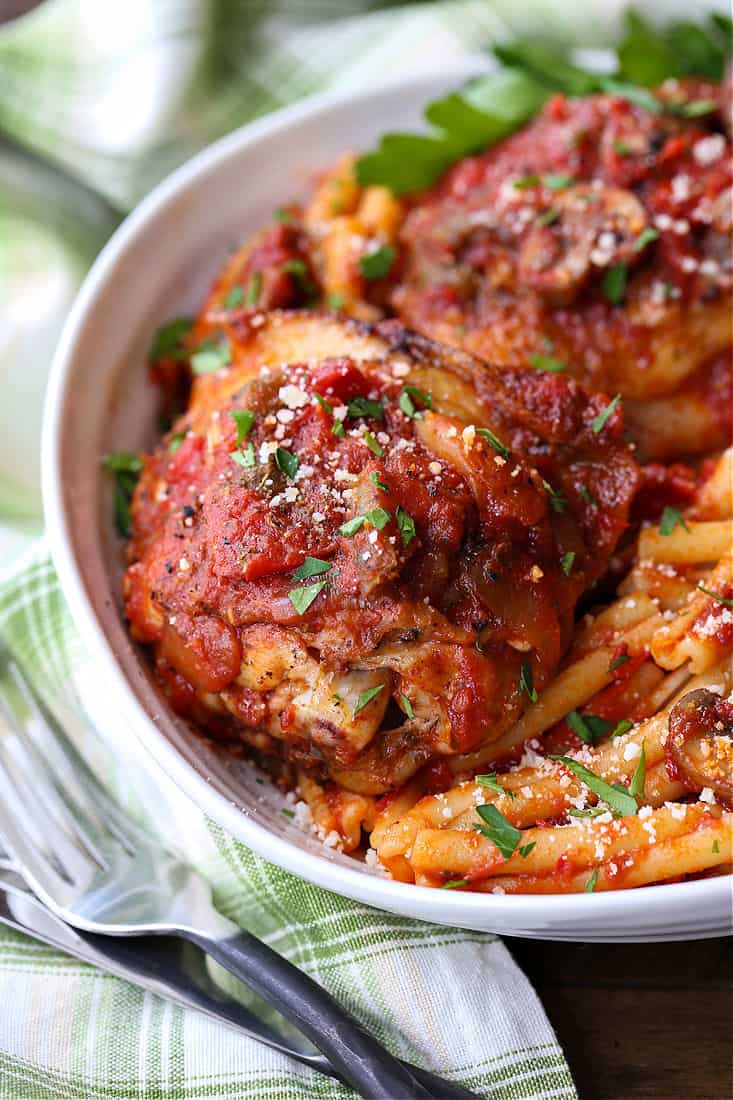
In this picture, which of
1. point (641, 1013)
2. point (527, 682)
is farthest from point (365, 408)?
point (641, 1013)

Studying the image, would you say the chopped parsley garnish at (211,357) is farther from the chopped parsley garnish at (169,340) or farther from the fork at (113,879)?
the fork at (113,879)

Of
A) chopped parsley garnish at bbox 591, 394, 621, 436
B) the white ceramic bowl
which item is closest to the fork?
the white ceramic bowl

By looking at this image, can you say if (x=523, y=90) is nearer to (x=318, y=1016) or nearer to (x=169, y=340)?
(x=169, y=340)

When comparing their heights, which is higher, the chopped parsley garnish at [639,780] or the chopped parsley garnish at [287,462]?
the chopped parsley garnish at [287,462]

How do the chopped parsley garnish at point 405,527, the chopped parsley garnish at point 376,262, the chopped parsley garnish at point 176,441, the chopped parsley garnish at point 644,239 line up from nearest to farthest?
the chopped parsley garnish at point 405,527
the chopped parsley garnish at point 176,441
the chopped parsley garnish at point 644,239
the chopped parsley garnish at point 376,262

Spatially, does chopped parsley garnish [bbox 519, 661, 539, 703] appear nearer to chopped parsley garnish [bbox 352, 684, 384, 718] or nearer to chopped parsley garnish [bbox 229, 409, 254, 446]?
chopped parsley garnish [bbox 352, 684, 384, 718]

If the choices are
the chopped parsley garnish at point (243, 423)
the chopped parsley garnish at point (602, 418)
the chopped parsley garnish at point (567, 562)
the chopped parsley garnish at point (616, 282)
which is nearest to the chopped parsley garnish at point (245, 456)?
the chopped parsley garnish at point (243, 423)
